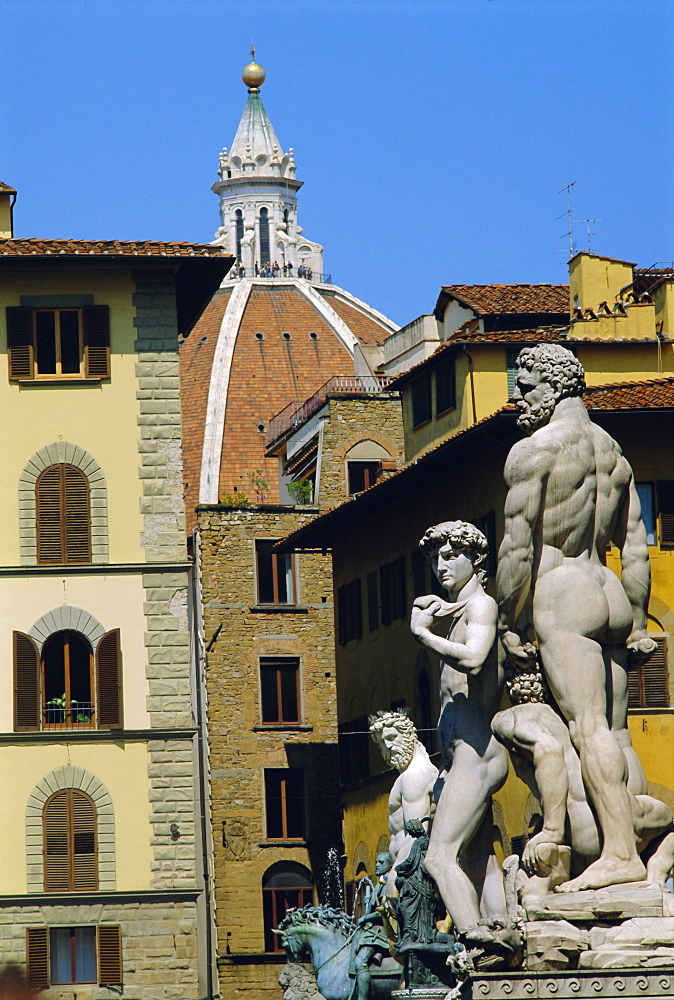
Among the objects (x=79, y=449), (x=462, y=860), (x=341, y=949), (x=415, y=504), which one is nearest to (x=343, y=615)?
(x=415, y=504)

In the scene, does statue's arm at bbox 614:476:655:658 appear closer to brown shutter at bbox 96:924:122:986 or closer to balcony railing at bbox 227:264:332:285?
brown shutter at bbox 96:924:122:986

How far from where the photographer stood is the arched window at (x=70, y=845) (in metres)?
42.0

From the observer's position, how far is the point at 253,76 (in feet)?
494

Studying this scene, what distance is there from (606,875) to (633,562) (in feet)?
5.77

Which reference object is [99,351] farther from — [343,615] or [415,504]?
[343,615]

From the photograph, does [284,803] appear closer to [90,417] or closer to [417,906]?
[90,417]

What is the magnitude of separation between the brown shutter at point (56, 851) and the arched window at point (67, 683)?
1.74 metres

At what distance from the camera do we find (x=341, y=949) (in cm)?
1672

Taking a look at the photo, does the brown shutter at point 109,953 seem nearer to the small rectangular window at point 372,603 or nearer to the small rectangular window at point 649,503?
the small rectangular window at point 372,603

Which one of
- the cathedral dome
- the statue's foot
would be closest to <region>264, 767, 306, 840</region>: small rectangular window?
the cathedral dome

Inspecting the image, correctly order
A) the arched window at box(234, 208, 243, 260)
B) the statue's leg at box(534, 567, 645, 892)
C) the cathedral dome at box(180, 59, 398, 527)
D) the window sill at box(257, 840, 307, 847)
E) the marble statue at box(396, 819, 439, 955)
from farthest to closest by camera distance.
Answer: the arched window at box(234, 208, 243, 260)
the cathedral dome at box(180, 59, 398, 527)
the window sill at box(257, 840, 307, 847)
the marble statue at box(396, 819, 439, 955)
the statue's leg at box(534, 567, 645, 892)

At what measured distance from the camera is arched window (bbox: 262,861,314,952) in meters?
61.4

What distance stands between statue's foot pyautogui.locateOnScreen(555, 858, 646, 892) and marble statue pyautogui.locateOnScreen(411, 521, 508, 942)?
0.74m

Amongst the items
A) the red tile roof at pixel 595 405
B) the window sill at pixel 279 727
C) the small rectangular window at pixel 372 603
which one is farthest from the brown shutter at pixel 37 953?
the window sill at pixel 279 727
